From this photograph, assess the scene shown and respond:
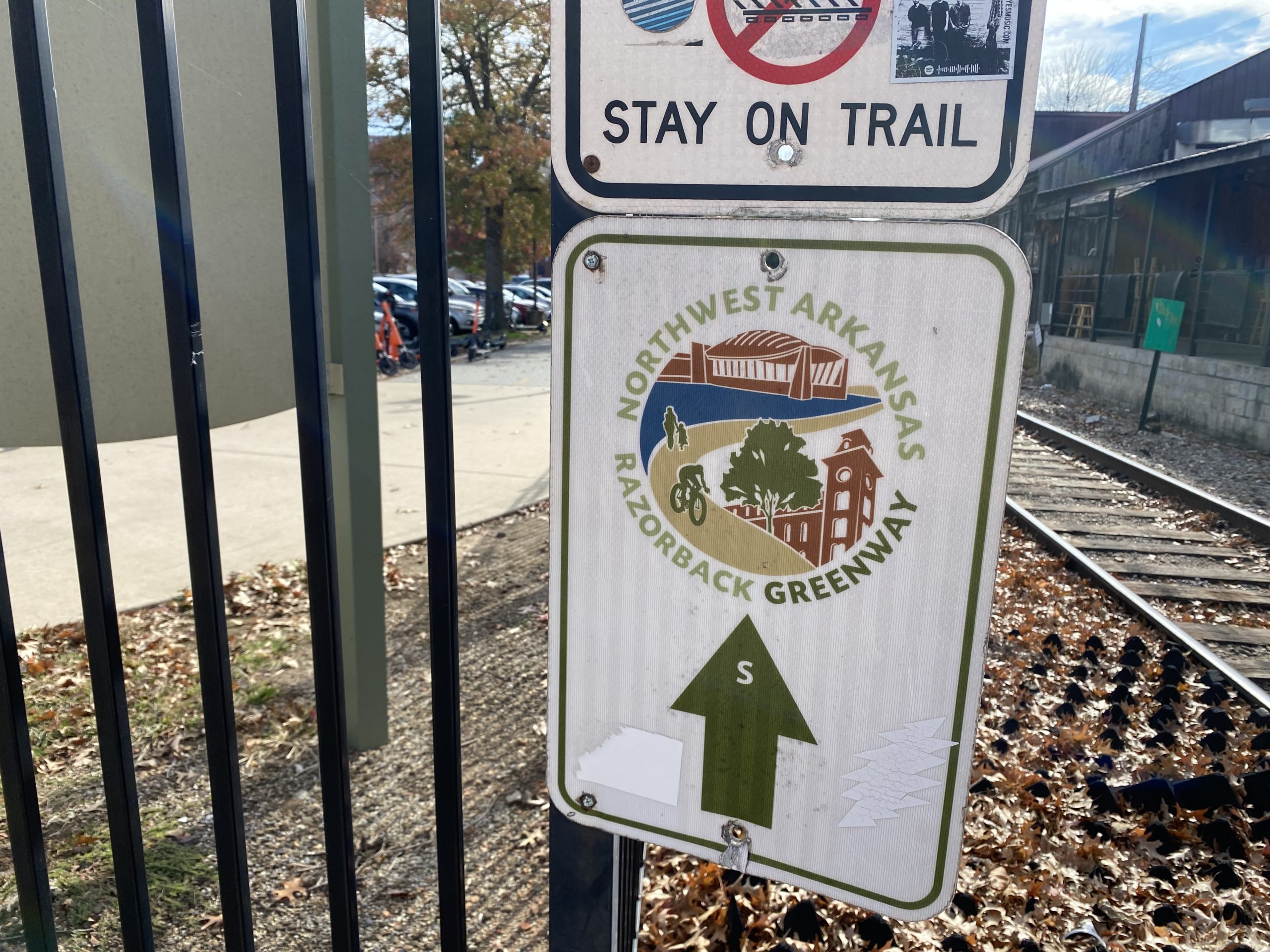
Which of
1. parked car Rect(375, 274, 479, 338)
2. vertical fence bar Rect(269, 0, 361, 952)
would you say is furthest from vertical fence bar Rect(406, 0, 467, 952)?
parked car Rect(375, 274, 479, 338)

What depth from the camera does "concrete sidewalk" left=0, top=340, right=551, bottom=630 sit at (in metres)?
5.80

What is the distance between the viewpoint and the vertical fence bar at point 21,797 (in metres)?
1.49

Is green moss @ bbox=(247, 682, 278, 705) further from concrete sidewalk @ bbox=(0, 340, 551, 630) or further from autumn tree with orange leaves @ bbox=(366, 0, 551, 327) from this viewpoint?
autumn tree with orange leaves @ bbox=(366, 0, 551, 327)

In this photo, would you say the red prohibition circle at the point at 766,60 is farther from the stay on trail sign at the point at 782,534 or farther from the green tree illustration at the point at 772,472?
the green tree illustration at the point at 772,472

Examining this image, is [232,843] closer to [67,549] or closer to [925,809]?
[925,809]

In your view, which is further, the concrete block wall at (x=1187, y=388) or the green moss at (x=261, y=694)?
the concrete block wall at (x=1187, y=388)

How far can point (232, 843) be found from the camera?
4.69 feet

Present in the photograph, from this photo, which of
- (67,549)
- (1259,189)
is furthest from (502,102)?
(67,549)

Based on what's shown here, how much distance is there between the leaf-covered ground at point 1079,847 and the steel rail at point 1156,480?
405 centimetres

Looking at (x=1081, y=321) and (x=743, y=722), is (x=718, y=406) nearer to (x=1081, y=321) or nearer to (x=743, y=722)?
(x=743, y=722)

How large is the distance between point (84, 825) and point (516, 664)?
6.79 ft

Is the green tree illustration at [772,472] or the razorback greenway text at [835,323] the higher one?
the razorback greenway text at [835,323]

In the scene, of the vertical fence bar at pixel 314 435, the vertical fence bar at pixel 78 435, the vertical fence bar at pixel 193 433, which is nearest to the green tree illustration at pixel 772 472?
the vertical fence bar at pixel 314 435

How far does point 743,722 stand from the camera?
3.78 ft
